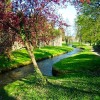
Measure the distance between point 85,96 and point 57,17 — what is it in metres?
7.87

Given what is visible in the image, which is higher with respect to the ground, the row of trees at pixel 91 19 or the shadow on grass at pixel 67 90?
the row of trees at pixel 91 19

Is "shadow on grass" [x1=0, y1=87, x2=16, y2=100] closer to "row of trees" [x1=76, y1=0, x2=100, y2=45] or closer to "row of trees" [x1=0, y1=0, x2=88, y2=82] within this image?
"row of trees" [x1=0, y1=0, x2=88, y2=82]

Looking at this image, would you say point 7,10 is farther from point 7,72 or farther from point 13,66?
point 13,66

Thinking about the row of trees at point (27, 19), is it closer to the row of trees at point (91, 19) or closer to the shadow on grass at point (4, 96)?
the shadow on grass at point (4, 96)

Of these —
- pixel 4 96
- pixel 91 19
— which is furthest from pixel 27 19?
pixel 91 19

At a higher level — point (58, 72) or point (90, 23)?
point (90, 23)

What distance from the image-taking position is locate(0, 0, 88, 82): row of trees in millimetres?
19547

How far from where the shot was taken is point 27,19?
20891mm

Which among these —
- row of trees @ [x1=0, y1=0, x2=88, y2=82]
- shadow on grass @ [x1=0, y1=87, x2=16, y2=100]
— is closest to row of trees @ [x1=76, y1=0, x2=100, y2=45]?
row of trees @ [x1=0, y1=0, x2=88, y2=82]

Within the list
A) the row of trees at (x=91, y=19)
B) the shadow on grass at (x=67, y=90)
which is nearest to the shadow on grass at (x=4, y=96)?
the shadow on grass at (x=67, y=90)

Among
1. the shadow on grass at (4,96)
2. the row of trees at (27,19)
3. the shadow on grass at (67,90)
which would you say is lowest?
the shadow on grass at (4,96)

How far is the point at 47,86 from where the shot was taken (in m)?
21.1

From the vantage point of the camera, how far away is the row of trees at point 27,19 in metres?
19.5

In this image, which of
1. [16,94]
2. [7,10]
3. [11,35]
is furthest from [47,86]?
[7,10]
